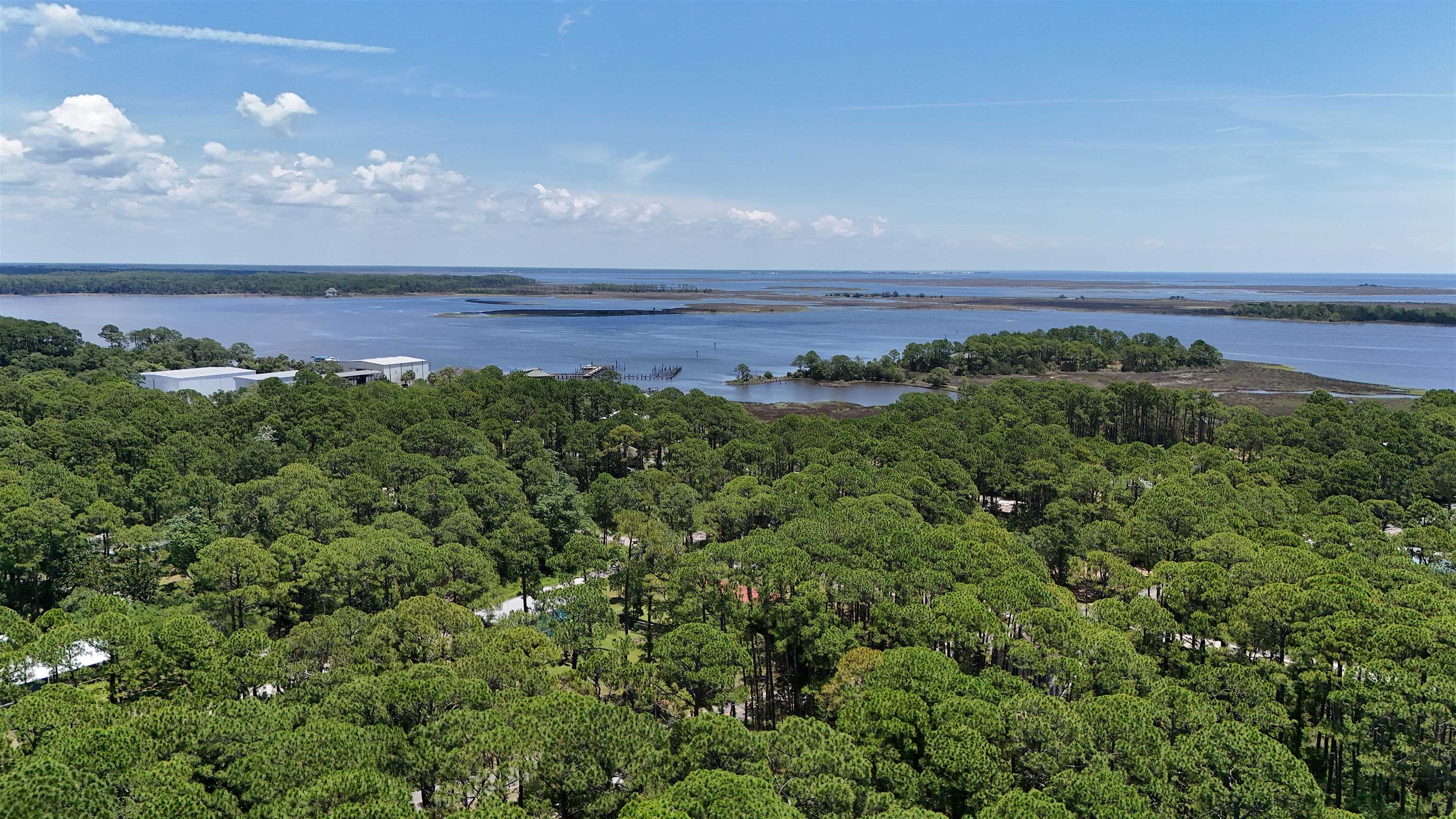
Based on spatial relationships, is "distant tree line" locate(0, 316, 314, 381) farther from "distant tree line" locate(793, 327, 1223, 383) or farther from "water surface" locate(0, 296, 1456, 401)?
"distant tree line" locate(793, 327, 1223, 383)

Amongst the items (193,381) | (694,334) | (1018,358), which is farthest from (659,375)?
(694,334)

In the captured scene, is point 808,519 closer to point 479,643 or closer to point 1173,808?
point 479,643

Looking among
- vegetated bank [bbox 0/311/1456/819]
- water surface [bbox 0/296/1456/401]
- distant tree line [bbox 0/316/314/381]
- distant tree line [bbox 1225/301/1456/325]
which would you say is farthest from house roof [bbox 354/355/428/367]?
distant tree line [bbox 1225/301/1456/325]

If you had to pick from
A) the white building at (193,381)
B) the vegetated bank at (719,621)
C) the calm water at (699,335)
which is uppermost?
the calm water at (699,335)

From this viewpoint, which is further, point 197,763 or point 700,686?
point 700,686

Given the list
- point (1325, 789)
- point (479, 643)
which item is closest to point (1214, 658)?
point (1325, 789)

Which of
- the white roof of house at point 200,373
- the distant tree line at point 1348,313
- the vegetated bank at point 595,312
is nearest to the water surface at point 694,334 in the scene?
the distant tree line at point 1348,313

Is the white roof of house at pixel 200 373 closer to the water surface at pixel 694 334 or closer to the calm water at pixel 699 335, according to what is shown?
the water surface at pixel 694 334
